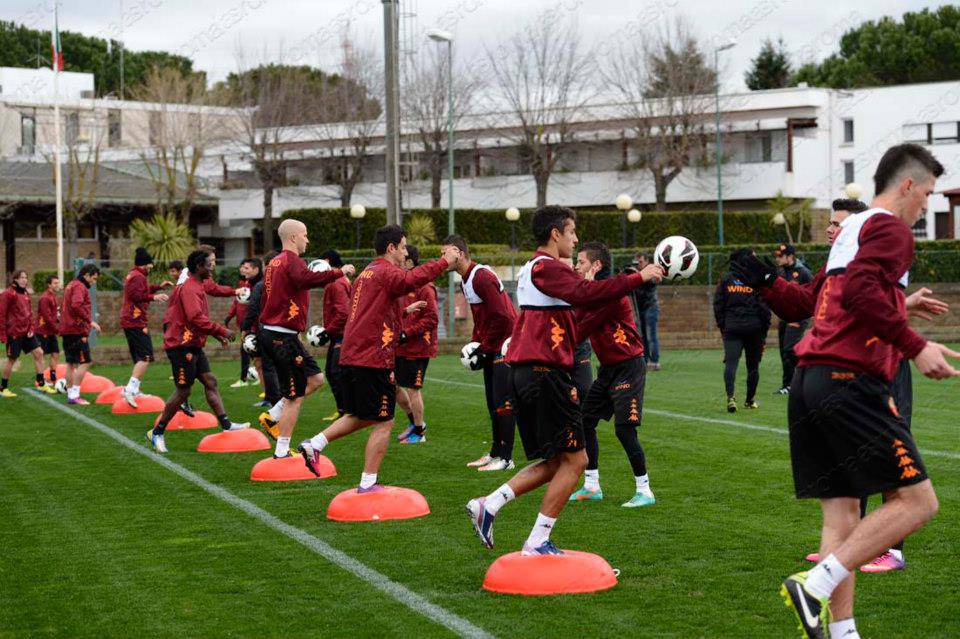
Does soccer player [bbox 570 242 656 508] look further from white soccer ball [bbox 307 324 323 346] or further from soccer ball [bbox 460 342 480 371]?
white soccer ball [bbox 307 324 323 346]

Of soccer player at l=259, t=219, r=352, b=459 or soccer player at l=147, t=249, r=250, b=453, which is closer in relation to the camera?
soccer player at l=259, t=219, r=352, b=459

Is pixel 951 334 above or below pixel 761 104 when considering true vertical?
below

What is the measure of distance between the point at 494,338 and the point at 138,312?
8.34 metres

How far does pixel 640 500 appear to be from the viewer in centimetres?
969

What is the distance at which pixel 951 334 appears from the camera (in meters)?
32.1

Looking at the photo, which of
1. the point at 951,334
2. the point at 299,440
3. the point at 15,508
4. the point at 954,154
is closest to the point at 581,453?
the point at 15,508

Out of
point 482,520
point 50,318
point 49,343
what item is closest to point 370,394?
point 482,520

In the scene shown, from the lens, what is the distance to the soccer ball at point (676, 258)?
282 inches

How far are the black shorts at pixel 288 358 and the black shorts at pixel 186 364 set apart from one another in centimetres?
191

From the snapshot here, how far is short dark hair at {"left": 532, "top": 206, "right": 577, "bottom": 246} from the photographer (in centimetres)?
739

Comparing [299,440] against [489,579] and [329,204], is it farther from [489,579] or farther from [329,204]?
[329,204]

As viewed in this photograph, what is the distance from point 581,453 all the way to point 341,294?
8.37 metres

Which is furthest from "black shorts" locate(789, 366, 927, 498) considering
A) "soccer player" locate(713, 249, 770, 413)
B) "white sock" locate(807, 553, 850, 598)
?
"soccer player" locate(713, 249, 770, 413)

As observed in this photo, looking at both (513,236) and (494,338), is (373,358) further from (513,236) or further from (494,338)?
(513,236)
